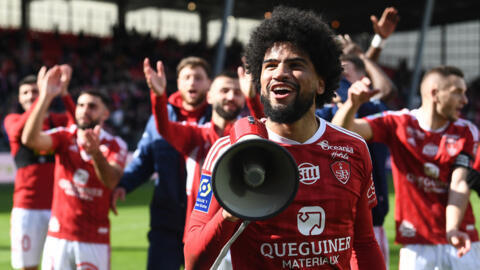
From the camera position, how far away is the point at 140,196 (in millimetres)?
14797

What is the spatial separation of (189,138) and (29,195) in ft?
8.77

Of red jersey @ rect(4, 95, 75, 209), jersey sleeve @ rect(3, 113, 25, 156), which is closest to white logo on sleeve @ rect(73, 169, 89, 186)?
jersey sleeve @ rect(3, 113, 25, 156)

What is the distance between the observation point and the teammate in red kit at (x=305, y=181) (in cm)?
229

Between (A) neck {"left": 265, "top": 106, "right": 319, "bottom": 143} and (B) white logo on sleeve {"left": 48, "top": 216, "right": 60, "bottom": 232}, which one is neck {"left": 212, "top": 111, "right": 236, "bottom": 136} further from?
(A) neck {"left": 265, "top": 106, "right": 319, "bottom": 143}

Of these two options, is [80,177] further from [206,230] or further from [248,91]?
[206,230]

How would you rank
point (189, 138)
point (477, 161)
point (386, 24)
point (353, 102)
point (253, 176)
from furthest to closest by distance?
1. point (386, 24)
2. point (189, 138)
3. point (477, 161)
4. point (353, 102)
5. point (253, 176)

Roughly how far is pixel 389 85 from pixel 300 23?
2823mm

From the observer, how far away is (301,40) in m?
2.49

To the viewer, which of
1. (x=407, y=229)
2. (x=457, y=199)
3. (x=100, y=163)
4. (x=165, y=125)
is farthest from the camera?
(x=100, y=163)

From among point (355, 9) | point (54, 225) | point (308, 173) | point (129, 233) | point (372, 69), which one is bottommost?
point (129, 233)

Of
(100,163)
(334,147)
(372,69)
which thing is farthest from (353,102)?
(100,163)

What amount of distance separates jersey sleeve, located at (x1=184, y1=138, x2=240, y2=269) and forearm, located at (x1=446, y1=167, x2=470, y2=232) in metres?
2.16

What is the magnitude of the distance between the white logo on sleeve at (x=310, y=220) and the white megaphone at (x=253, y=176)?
1.58 ft

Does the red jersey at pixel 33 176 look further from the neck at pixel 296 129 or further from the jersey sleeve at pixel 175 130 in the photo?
the neck at pixel 296 129
